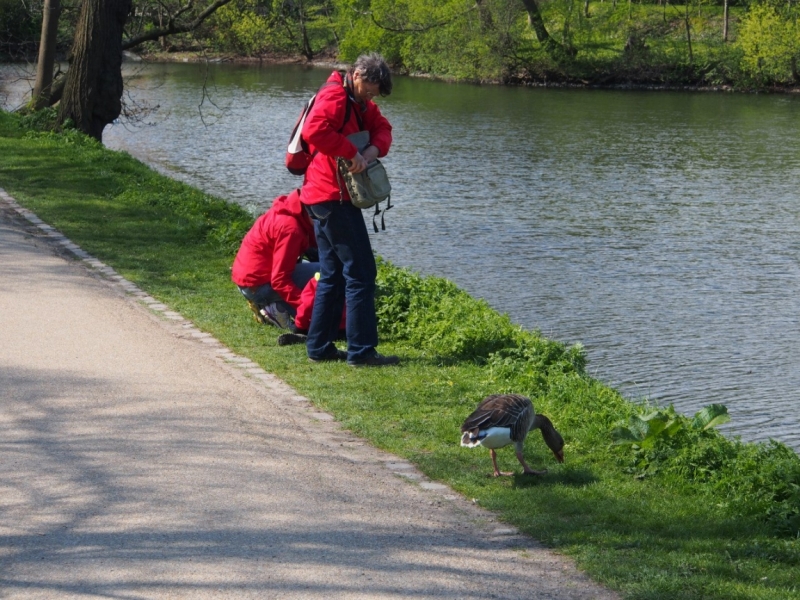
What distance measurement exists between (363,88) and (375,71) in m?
0.15

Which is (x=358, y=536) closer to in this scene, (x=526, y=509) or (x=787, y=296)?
(x=526, y=509)

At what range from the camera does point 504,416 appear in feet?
17.4

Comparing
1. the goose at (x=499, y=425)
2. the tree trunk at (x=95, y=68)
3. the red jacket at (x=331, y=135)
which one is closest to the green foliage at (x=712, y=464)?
the goose at (x=499, y=425)

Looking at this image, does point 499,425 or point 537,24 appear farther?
point 537,24

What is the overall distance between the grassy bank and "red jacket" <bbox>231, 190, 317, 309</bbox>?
386mm

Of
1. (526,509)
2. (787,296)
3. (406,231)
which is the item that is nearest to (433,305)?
(526,509)

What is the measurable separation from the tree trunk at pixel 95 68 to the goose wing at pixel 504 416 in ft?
49.5

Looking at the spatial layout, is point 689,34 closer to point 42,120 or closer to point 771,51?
point 771,51

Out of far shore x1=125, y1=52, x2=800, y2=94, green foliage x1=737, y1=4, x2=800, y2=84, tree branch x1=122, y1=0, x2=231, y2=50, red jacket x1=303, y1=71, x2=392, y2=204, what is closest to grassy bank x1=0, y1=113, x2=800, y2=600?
red jacket x1=303, y1=71, x2=392, y2=204

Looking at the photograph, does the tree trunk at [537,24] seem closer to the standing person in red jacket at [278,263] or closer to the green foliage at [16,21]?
the green foliage at [16,21]

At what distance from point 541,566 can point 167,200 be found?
411 inches

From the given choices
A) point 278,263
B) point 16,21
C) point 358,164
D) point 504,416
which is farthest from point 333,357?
point 16,21

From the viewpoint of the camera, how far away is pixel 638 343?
1238cm

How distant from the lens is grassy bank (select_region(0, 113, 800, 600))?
4.70 m
